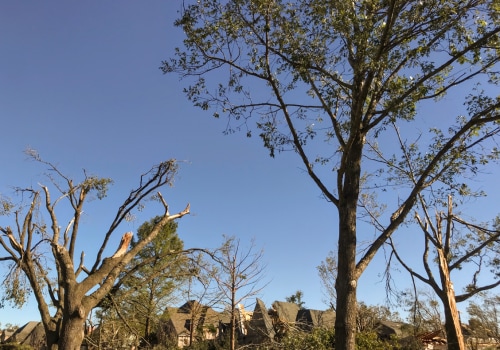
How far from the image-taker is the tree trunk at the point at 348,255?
6727mm

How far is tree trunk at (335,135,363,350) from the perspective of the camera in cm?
673

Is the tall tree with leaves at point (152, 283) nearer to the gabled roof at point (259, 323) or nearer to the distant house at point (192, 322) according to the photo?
the distant house at point (192, 322)

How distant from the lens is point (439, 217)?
18406 millimetres

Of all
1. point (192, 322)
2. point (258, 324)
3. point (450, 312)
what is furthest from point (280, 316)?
point (450, 312)

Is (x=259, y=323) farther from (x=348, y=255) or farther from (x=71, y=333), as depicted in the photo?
(x=348, y=255)

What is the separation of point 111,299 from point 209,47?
802 cm

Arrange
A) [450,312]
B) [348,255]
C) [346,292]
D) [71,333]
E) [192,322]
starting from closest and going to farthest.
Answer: [346,292] < [348,255] < [71,333] < [450,312] < [192,322]

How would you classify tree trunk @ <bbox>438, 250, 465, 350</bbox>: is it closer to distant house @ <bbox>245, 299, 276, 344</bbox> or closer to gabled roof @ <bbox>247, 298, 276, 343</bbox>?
distant house @ <bbox>245, 299, 276, 344</bbox>

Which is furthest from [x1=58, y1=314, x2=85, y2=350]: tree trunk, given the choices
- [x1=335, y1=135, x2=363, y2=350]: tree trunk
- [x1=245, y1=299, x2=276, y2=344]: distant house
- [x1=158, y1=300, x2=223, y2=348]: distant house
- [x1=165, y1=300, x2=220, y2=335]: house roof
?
[x1=245, y1=299, x2=276, y2=344]: distant house

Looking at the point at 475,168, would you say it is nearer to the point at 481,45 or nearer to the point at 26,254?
the point at 481,45

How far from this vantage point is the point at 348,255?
7.16m

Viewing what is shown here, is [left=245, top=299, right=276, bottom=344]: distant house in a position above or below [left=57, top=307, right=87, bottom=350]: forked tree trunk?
above

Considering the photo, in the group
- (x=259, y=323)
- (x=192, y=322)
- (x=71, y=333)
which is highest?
(x=259, y=323)

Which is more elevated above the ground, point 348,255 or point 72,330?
point 348,255
